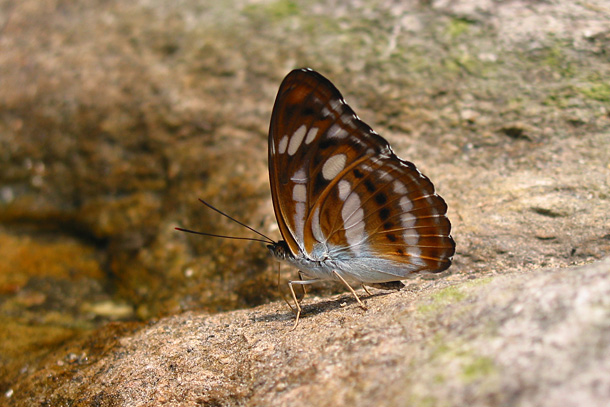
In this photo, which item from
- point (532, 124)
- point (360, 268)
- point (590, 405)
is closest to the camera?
point (590, 405)

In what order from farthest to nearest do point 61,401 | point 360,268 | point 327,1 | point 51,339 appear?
point 327,1 → point 51,339 → point 360,268 → point 61,401

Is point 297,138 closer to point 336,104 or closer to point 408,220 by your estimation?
point 336,104

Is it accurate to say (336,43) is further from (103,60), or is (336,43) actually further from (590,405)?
(590,405)

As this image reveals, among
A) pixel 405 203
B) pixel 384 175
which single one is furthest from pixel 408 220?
pixel 384 175

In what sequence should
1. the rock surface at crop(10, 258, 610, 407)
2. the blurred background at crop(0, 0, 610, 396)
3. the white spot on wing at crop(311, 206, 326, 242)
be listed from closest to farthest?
the rock surface at crop(10, 258, 610, 407) < the white spot on wing at crop(311, 206, 326, 242) < the blurred background at crop(0, 0, 610, 396)

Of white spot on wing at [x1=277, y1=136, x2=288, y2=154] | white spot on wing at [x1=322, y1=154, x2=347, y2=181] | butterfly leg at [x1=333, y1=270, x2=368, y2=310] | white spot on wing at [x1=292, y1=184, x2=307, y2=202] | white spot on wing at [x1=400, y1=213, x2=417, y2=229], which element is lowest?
butterfly leg at [x1=333, y1=270, x2=368, y2=310]

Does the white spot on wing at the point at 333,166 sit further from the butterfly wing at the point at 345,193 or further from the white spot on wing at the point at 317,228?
the white spot on wing at the point at 317,228

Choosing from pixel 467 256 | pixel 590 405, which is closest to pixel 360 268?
pixel 467 256

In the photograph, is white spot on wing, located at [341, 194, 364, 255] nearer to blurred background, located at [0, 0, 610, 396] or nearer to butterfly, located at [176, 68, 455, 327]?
butterfly, located at [176, 68, 455, 327]

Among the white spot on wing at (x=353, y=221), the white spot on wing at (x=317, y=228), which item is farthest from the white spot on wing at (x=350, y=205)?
the white spot on wing at (x=317, y=228)

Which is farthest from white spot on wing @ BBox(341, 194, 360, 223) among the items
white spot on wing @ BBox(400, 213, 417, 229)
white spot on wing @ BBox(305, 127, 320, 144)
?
white spot on wing @ BBox(305, 127, 320, 144)
